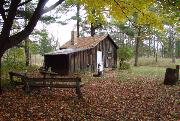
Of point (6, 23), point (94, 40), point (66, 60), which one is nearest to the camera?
point (6, 23)

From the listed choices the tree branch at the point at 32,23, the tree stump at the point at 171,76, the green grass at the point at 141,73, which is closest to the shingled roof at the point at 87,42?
the green grass at the point at 141,73

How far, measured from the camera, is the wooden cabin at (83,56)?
26094 millimetres

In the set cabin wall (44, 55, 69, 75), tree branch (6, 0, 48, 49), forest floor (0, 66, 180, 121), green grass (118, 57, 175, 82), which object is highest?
tree branch (6, 0, 48, 49)

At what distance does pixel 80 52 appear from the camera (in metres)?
27.6

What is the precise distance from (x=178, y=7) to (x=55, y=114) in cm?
638

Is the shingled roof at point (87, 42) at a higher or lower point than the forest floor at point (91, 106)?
higher

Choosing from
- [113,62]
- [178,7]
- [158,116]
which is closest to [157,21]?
[178,7]

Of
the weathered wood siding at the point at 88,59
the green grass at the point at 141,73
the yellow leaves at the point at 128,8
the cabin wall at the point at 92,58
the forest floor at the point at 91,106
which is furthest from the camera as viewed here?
the cabin wall at the point at 92,58

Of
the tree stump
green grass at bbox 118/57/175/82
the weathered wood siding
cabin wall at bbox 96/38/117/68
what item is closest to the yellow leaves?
the tree stump

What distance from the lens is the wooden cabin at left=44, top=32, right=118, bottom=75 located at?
26.1 metres

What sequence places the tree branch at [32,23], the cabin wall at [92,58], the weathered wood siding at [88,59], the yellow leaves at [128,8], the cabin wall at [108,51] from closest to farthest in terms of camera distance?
the yellow leaves at [128,8] → the tree branch at [32,23] → the weathered wood siding at [88,59] → the cabin wall at [92,58] → the cabin wall at [108,51]

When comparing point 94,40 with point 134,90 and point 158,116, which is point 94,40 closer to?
point 134,90

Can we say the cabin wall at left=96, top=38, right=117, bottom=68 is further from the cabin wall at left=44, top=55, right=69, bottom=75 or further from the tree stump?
the tree stump

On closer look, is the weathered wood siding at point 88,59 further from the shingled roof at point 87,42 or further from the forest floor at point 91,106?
the forest floor at point 91,106
